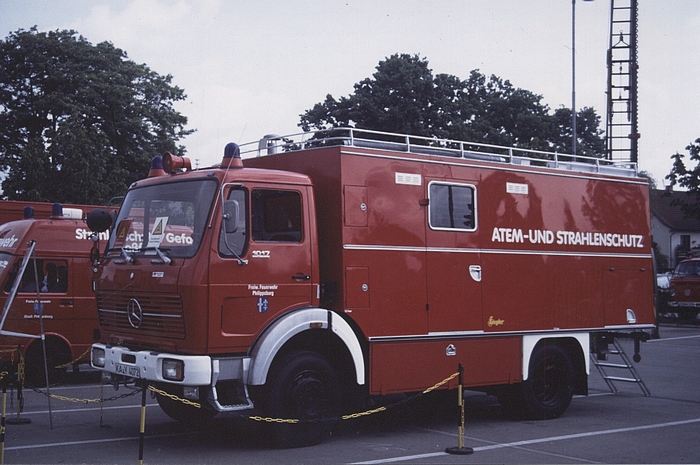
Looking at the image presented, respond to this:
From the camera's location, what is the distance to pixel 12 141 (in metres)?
37.4

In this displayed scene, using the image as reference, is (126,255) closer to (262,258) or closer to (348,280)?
(262,258)

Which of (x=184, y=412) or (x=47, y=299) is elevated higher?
(x=47, y=299)

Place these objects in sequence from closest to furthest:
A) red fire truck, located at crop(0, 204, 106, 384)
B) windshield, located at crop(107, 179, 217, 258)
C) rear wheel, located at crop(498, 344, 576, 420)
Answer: windshield, located at crop(107, 179, 217, 258)
rear wheel, located at crop(498, 344, 576, 420)
red fire truck, located at crop(0, 204, 106, 384)

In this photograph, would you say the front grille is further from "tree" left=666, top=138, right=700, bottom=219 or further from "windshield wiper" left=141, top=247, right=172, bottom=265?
"tree" left=666, top=138, right=700, bottom=219

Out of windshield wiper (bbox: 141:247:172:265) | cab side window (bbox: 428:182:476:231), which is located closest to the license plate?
windshield wiper (bbox: 141:247:172:265)

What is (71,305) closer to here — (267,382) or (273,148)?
(273,148)

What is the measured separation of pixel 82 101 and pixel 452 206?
30.9 metres

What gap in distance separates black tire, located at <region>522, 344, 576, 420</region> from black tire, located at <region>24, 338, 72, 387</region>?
329 inches

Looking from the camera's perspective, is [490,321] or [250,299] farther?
[490,321]

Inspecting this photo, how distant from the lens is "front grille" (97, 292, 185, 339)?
8.78 meters

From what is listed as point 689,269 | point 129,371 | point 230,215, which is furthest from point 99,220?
point 689,269

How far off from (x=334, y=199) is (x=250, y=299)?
1604mm

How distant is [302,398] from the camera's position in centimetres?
922

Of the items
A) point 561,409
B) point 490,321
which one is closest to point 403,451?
point 490,321
